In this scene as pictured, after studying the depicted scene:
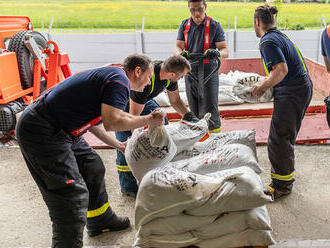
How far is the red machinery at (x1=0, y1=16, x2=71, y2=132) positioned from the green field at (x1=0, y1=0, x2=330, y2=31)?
1170 cm

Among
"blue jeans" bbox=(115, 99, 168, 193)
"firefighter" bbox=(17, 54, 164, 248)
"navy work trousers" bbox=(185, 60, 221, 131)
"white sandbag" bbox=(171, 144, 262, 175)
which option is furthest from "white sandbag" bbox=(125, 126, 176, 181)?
"navy work trousers" bbox=(185, 60, 221, 131)

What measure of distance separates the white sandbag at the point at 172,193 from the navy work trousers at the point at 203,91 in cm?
191

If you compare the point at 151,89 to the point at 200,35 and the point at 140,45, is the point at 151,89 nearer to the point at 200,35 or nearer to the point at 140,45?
the point at 200,35

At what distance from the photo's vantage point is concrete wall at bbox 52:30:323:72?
1134cm

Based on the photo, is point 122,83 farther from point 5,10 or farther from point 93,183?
A: point 5,10

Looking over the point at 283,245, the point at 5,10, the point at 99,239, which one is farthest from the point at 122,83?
the point at 5,10

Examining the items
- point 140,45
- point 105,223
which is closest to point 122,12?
point 140,45

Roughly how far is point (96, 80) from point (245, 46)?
10.4m

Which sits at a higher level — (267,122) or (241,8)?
(241,8)

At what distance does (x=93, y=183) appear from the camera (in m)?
2.38

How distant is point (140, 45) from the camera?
12.0m

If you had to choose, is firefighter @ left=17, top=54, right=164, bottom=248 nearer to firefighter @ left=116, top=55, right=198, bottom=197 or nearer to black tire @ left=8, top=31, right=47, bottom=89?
firefighter @ left=116, top=55, right=198, bottom=197

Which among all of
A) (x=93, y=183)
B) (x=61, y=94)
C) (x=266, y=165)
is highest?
(x=61, y=94)

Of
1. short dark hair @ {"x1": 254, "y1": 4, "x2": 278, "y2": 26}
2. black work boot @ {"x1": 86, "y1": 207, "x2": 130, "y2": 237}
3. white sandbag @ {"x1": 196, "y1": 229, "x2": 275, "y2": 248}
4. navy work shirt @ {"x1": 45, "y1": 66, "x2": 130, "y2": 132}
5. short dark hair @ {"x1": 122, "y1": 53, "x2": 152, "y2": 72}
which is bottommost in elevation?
black work boot @ {"x1": 86, "y1": 207, "x2": 130, "y2": 237}
